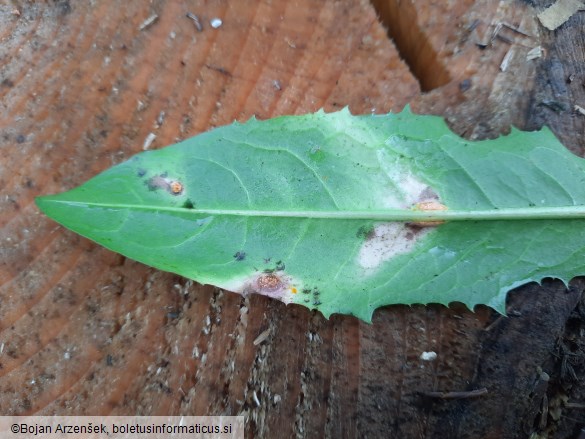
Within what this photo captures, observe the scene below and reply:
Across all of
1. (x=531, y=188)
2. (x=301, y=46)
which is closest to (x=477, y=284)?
(x=531, y=188)

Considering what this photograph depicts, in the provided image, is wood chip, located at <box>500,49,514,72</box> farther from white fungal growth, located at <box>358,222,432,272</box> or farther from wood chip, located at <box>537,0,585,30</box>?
white fungal growth, located at <box>358,222,432,272</box>

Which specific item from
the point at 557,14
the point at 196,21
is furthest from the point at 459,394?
the point at 196,21

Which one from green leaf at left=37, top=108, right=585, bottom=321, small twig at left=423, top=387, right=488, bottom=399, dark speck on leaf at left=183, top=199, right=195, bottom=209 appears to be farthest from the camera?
dark speck on leaf at left=183, top=199, right=195, bottom=209

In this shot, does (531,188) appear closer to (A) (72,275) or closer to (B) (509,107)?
(B) (509,107)

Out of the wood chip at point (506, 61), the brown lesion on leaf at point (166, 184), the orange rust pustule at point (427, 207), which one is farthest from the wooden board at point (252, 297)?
the orange rust pustule at point (427, 207)

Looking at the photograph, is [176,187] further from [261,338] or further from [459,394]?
[459,394]

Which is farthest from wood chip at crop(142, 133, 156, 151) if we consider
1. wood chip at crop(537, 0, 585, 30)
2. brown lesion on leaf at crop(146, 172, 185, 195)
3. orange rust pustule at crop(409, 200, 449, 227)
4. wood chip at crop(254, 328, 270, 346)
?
wood chip at crop(537, 0, 585, 30)
